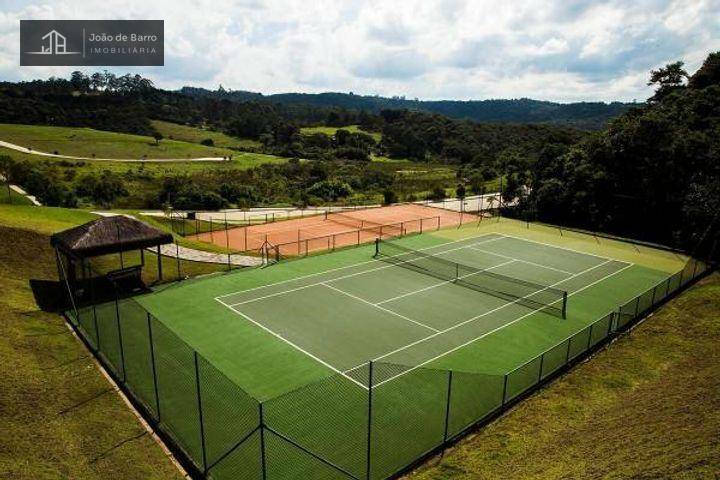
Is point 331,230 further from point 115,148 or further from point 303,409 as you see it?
point 115,148

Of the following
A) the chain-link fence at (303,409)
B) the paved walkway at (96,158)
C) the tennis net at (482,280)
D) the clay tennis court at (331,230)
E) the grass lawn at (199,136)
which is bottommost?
the chain-link fence at (303,409)

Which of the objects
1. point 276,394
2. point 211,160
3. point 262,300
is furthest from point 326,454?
point 211,160

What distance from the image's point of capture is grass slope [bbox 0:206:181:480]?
12031 millimetres

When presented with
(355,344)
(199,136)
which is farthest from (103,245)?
(199,136)

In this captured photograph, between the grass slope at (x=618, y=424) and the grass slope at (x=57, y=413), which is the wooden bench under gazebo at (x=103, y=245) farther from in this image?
the grass slope at (x=618, y=424)

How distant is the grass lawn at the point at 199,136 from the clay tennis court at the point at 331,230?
78884 millimetres

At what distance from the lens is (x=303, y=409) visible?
51.9ft

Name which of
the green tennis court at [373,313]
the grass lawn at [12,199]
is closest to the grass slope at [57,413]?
the green tennis court at [373,313]

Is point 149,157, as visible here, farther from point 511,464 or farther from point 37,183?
point 511,464

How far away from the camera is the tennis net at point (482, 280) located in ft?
89.0

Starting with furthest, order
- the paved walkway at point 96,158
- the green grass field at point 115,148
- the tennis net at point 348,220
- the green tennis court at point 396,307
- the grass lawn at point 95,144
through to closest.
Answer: the grass lawn at point 95,144, the paved walkway at point 96,158, the green grass field at point 115,148, the tennis net at point 348,220, the green tennis court at point 396,307

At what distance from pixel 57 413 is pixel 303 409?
6891 mm

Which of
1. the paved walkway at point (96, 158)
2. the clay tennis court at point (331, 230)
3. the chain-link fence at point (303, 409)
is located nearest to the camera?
the chain-link fence at point (303, 409)

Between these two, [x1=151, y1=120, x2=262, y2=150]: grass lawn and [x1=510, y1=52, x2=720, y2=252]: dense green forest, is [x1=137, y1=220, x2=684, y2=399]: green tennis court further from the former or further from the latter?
[x1=151, y1=120, x2=262, y2=150]: grass lawn
